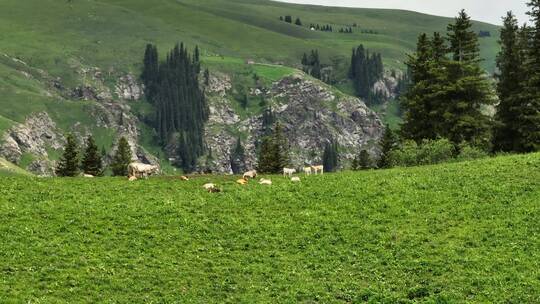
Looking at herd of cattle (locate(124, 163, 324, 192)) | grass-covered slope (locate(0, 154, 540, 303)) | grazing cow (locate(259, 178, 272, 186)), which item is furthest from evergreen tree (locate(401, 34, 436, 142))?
grazing cow (locate(259, 178, 272, 186))

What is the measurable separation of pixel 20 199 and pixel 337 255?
22595 mm

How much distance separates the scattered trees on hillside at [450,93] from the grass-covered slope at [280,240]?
26.9m

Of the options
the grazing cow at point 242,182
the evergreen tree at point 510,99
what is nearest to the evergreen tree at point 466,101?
the evergreen tree at point 510,99

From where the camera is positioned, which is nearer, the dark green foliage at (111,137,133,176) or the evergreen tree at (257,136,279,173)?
the evergreen tree at (257,136,279,173)

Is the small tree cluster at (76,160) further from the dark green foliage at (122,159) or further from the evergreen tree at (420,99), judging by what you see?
the evergreen tree at (420,99)

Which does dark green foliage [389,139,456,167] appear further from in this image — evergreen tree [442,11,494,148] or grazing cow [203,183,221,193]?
grazing cow [203,183,221,193]

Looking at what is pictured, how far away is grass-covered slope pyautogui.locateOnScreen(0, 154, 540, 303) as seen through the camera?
30.0 m

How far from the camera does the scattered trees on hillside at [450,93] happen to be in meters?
74.4

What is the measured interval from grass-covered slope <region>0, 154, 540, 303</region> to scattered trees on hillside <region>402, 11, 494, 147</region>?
2694 cm

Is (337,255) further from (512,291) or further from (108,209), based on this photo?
(108,209)

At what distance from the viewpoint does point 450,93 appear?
76.1 metres

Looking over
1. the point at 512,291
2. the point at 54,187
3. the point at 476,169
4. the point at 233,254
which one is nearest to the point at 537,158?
the point at 476,169

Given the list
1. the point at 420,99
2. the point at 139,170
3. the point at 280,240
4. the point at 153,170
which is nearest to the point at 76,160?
the point at 153,170

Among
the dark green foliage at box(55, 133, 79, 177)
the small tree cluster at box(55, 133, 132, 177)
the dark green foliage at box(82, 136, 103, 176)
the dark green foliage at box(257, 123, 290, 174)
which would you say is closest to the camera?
the dark green foliage at box(55, 133, 79, 177)
